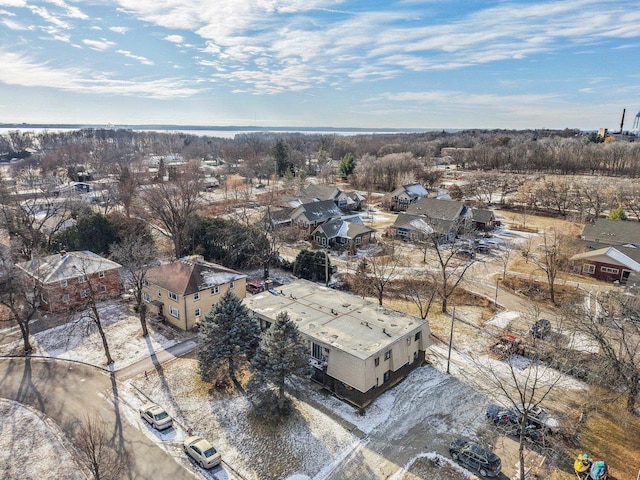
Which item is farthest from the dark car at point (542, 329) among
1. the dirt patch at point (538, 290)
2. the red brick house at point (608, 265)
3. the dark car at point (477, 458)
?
the red brick house at point (608, 265)

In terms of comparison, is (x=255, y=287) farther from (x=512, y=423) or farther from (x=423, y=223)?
(x=423, y=223)

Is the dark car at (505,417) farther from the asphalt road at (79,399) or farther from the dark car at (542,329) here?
the asphalt road at (79,399)

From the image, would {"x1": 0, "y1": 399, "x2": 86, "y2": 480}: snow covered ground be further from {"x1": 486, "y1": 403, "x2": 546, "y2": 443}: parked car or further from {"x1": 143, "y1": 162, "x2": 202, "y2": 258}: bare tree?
{"x1": 143, "y1": 162, "x2": 202, "y2": 258}: bare tree

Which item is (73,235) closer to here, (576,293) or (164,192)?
(164,192)

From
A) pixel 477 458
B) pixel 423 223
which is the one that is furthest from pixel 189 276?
pixel 423 223

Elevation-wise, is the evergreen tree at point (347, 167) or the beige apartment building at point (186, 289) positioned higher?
the evergreen tree at point (347, 167)

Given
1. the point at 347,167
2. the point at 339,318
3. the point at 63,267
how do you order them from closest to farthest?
the point at 339,318 < the point at 63,267 < the point at 347,167

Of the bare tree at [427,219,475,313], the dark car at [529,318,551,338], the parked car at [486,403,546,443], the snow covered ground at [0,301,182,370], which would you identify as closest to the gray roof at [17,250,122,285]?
the snow covered ground at [0,301,182,370]
